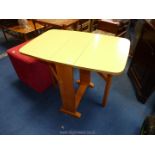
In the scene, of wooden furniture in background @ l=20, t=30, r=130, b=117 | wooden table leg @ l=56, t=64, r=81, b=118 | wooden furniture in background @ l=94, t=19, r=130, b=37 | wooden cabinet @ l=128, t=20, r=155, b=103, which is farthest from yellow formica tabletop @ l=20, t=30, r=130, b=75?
wooden furniture in background @ l=94, t=19, r=130, b=37

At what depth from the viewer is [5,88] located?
6.57 feet

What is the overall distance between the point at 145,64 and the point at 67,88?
3.28ft

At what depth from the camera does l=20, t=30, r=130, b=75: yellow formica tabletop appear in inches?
41.1

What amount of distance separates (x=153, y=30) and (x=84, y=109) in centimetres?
117

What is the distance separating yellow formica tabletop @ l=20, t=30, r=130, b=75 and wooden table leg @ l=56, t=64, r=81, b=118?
11 centimetres

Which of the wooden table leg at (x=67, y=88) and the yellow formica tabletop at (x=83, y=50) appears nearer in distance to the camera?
the yellow formica tabletop at (x=83, y=50)

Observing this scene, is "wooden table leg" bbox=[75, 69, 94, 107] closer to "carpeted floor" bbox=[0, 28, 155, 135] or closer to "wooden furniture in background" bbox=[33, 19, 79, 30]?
"carpeted floor" bbox=[0, 28, 155, 135]

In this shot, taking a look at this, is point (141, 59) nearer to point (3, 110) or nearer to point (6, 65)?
point (3, 110)

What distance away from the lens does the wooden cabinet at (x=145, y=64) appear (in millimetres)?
1518

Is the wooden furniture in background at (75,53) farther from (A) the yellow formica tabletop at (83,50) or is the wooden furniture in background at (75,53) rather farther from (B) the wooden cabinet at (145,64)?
(B) the wooden cabinet at (145,64)

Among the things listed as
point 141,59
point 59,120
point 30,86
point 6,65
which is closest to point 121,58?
point 141,59

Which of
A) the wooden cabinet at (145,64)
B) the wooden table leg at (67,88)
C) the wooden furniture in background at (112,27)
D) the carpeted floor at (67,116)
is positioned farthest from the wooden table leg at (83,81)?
the wooden furniture in background at (112,27)

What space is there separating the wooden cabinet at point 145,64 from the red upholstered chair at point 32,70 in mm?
1194

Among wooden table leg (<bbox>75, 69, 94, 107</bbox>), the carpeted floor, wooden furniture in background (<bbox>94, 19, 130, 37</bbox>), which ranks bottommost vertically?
the carpeted floor
